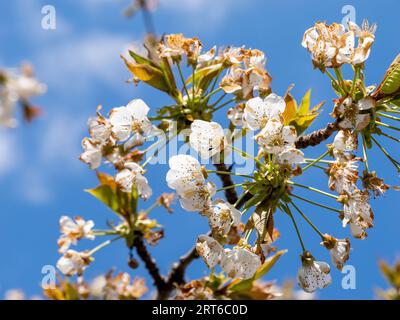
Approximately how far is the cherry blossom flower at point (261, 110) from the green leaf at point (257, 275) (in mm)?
984

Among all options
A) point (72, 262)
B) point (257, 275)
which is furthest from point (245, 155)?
point (72, 262)

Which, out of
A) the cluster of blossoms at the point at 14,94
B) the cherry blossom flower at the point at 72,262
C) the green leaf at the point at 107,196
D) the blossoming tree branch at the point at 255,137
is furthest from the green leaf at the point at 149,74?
the cluster of blossoms at the point at 14,94

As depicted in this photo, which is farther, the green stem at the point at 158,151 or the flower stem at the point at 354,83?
the green stem at the point at 158,151

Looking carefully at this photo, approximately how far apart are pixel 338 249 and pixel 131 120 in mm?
1111

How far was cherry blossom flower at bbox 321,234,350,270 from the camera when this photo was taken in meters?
2.30

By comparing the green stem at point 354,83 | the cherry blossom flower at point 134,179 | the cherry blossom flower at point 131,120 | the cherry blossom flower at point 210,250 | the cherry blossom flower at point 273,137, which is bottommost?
the cherry blossom flower at point 210,250

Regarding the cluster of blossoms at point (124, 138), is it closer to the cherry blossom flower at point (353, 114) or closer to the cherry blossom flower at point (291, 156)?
the cherry blossom flower at point (291, 156)

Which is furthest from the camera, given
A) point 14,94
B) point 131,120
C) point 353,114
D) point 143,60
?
point 143,60

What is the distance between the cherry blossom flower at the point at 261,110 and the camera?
229cm

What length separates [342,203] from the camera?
2.22 meters

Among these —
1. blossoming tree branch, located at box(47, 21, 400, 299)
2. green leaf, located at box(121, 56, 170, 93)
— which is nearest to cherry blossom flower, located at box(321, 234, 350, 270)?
blossoming tree branch, located at box(47, 21, 400, 299)

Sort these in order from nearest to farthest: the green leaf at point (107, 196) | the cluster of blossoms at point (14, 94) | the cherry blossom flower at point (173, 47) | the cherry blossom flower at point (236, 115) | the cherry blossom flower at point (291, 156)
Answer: the cluster of blossoms at point (14, 94) → the cherry blossom flower at point (291, 156) → the cherry blossom flower at point (236, 115) → the cherry blossom flower at point (173, 47) → the green leaf at point (107, 196)

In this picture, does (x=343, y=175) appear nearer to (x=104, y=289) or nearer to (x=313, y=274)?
(x=313, y=274)

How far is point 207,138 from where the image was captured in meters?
2.35
